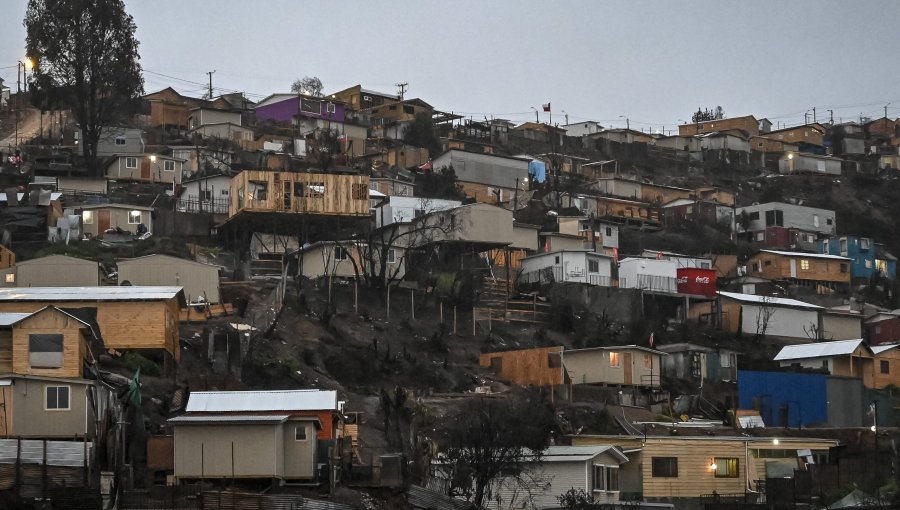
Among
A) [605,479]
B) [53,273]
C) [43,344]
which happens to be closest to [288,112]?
[53,273]

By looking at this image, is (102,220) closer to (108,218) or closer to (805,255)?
(108,218)

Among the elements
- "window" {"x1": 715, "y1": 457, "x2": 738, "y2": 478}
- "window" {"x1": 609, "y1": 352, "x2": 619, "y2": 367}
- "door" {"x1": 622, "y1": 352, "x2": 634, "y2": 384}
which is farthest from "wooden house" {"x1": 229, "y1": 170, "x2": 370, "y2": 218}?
"window" {"x1": 715, "y1": 457, "x2": 738, "y2": 478}

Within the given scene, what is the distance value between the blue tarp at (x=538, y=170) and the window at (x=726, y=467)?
179 feet

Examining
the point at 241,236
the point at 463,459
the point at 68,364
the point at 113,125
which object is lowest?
the point at 463,459

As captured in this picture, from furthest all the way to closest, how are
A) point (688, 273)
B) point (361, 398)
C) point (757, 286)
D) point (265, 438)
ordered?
point (757, 286) < point (688, 273) < point (361, 398) < point (265, 438)

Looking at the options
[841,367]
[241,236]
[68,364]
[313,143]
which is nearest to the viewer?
[68,364]

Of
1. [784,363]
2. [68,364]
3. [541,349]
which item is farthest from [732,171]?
[68,364]

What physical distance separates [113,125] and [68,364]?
152 ft

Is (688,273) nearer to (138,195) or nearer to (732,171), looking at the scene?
(138,195)

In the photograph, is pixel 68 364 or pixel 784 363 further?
pixel 784 363

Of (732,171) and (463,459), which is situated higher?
(732,171)

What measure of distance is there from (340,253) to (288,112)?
3956cm

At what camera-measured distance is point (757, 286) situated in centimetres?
8900

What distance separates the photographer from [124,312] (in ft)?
171
